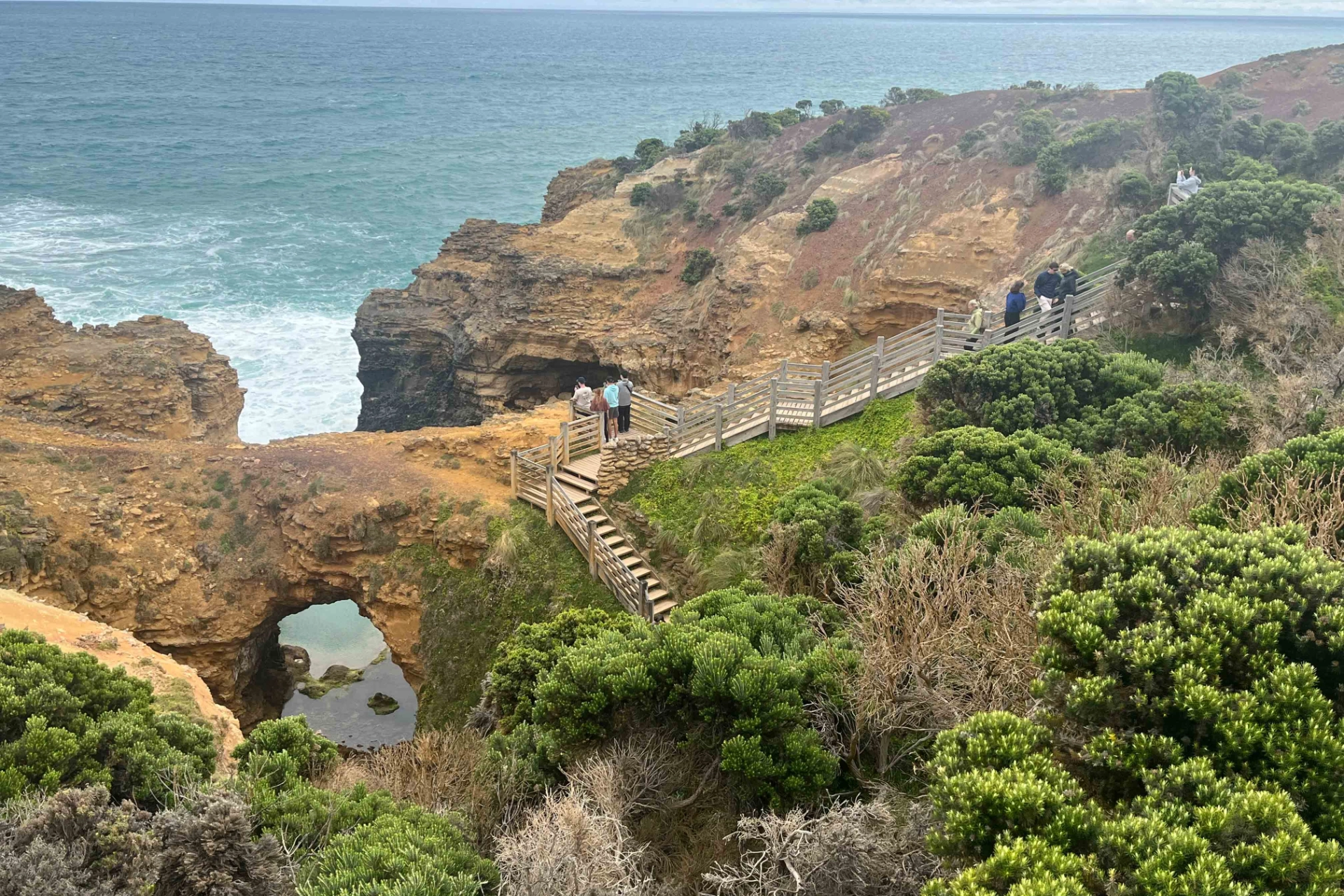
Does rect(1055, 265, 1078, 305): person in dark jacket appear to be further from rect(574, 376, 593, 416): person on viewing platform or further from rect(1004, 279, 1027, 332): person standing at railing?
rect(574, 376, 593, 416): person on viewing platform

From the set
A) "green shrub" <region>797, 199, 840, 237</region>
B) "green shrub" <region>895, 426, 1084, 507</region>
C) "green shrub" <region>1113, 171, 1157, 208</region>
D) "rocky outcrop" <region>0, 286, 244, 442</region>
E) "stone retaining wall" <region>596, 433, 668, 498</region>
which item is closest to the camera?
"green shrub" <region>895, 426, 1084, 507</region>

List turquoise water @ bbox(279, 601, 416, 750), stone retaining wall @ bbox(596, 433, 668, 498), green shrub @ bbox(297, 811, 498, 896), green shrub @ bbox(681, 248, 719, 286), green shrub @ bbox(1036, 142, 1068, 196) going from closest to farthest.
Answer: green shrub @ bbox(297, 811, 498, 896) → stone retaining wall @ bbox(596, 433, 668, 498) → turquoise water @ bbox(279, 601, 416, 750) → green shrub @ bbox(1036, 142, 1068, 196) → green shrub @ bbox(681, 248, 719, 286)

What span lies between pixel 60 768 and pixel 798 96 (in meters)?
149

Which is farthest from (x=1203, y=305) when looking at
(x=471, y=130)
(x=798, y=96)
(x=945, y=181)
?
(x=798, y=96)

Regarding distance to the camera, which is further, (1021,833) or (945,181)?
(945,181)

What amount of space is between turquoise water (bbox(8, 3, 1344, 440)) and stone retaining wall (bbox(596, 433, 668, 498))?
2849cm

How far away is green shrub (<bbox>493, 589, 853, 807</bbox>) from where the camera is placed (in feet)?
37.6

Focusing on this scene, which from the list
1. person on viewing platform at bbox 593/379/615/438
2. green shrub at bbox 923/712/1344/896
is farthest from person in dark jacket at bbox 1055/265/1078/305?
A: green shrub at bbox 923/712/1344/896

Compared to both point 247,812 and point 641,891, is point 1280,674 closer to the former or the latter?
point 641,891

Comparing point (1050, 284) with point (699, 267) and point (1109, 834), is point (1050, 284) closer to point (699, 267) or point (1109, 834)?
point (699, 267)

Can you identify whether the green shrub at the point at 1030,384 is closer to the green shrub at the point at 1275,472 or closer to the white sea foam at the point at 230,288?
the green shrub at the point at 1275,472

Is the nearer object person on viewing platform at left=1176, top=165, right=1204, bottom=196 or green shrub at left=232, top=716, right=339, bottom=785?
green shrub at left=232, top=716, right=339, bottom=785

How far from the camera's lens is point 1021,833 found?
7910 millimetres

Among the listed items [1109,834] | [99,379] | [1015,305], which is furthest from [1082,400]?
[99,379]
